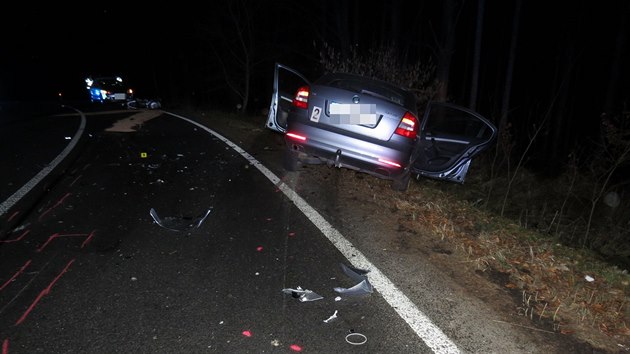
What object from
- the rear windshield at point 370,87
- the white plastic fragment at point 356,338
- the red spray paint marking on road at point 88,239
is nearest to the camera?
the white plastic fragment at point 356,338

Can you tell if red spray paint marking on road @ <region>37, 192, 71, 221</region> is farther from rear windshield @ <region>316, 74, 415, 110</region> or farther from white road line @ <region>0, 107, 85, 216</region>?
rear windshield @ <region>316, 74, 415, 110</region>

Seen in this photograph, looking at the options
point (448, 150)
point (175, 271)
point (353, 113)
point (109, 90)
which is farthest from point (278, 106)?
point (109, 90)

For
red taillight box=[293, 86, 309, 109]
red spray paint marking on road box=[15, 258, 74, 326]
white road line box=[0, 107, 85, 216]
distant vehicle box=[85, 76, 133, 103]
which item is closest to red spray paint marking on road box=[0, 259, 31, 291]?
red spray paint marking on road box=[15, 258, 74, 326]

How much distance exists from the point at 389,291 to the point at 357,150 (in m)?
2.22

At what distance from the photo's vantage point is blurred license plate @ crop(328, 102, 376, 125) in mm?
5250

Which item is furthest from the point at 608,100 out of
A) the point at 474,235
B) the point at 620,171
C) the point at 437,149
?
the point at 474,235

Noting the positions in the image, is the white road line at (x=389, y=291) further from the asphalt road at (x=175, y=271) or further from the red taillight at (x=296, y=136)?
the red taillight at (x=296, y=136)

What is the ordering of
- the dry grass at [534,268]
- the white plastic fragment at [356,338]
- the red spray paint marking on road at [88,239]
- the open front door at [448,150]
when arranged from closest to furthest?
the white plastic fragment at [356,338], the dry grass at [534,268], the red spray paint marking on road at [88,239], the open front door at [448,150]

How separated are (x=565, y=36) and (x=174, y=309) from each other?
2759 centimetres

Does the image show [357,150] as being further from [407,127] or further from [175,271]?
[175,271]

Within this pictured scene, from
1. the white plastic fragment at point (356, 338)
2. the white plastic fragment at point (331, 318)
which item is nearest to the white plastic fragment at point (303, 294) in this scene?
the white plastic fragment at point (331, 318)

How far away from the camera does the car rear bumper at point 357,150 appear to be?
5.26 m

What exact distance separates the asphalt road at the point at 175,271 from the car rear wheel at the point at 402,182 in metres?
1.44

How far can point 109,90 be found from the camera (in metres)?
20.9
